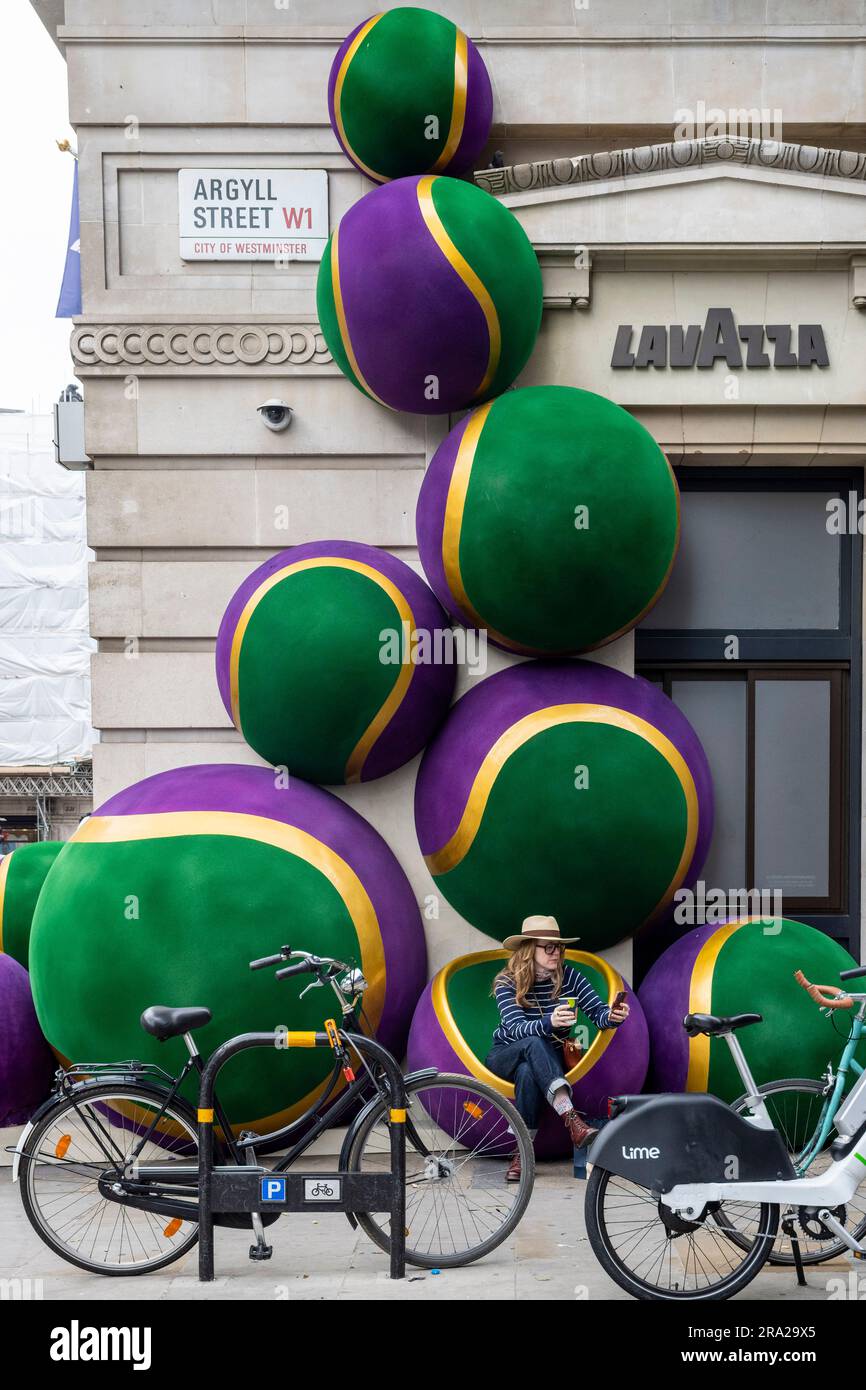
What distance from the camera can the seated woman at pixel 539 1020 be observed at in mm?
6656

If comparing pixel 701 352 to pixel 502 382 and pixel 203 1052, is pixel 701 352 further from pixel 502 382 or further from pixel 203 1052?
pixel 203 1052

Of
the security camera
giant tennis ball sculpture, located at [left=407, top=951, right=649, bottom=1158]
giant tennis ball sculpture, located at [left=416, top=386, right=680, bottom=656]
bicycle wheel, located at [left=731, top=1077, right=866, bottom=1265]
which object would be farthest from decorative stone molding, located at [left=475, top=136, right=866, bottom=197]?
bicycle wheel, located at [left=731, top=1077, right=866, bottom=1265]

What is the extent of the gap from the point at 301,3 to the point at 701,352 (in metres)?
3.38

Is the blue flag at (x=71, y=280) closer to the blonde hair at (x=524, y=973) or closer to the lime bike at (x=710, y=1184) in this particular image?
the blonde hair at (x=524, y=973)

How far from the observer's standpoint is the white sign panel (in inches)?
330

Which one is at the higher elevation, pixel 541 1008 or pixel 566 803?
pixel 566 803

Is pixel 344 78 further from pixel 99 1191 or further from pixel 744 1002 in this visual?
pixel 99 1191

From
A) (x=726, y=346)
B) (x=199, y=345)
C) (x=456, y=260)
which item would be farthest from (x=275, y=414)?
(x=726, y=346)

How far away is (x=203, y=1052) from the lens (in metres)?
7.02

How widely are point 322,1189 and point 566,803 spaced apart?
2.59m

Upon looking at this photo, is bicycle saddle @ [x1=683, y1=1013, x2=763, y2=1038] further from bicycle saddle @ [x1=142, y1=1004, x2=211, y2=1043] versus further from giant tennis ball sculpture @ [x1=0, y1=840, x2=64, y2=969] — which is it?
giant tennis ball sculpture @ [x1=0, y1=840, x2=64, y2=969]

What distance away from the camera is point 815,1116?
19.4 ft
